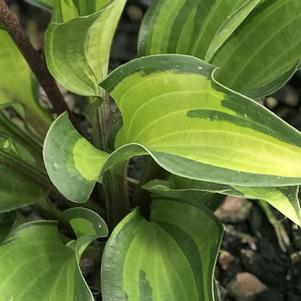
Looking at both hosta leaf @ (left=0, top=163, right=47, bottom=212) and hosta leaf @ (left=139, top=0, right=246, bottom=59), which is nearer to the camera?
hosta leaf @ (left=139, top=0, right=246, bottom=59)

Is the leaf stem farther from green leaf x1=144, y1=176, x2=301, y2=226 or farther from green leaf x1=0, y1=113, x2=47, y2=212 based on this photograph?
green leaf x1=144, y1=176, x2=301, y2=226

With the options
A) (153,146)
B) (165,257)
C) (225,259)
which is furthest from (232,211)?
(153,146)

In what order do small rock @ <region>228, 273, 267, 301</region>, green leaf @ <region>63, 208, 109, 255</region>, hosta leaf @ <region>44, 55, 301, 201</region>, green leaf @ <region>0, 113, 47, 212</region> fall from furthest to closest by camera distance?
small rock @ <region>228, 273, 267, 301</region> < green leaf @ <region>0, 113, 47, 212</region> < green leaf @ <region>63, 208, 109, 255</region> < hosta leaf @ <region>44, 55, 301, 201</region>

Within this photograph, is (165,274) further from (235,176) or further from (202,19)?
(202,19)

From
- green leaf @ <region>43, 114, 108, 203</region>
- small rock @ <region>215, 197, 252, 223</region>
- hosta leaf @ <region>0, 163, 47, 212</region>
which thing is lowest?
small rock @ <region>215, 197, 252, 223</region>

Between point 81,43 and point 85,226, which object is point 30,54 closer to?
point 81,43

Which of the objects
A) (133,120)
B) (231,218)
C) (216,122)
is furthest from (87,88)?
(231,218)

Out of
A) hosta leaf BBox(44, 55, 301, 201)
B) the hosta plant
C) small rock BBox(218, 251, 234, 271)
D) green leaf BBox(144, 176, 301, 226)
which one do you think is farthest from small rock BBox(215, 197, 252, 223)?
hosta leaf BBox(44, 55, 301, 201)

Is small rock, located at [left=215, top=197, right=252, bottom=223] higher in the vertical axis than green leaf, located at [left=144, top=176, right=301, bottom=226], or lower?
lower
